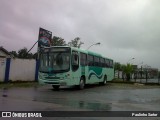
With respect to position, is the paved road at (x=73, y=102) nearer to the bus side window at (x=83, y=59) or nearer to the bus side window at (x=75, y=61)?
the bus side window at (x=75, y=61)

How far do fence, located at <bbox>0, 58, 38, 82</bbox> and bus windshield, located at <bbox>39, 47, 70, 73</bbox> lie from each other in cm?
926

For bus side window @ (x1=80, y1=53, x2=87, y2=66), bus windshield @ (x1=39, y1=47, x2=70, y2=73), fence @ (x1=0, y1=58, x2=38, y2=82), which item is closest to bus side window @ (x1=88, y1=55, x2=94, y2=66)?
bus side window @ (x1=80, y1=53, x2=87, y2=66)

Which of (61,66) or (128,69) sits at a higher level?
(128,69)

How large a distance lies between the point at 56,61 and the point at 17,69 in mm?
10892

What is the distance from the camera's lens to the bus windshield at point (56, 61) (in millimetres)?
18500

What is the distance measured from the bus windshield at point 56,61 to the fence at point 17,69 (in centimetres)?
926

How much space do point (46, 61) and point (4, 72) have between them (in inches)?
378

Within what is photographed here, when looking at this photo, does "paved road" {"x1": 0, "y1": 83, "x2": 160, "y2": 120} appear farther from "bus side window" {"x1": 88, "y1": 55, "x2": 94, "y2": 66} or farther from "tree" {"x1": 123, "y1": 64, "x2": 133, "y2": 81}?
"tree" {"x1": 123, "y1": 64, "x2": 133, "y2": 81}

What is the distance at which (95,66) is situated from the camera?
24.6 meters

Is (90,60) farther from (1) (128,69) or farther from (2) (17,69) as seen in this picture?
(1) (128,69)

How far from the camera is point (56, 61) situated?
18594 mm

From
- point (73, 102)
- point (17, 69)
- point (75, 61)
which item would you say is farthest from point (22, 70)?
point (73, 102)

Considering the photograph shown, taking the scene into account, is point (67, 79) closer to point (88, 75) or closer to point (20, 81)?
point (88, 75)

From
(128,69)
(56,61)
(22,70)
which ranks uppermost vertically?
(128,69)
